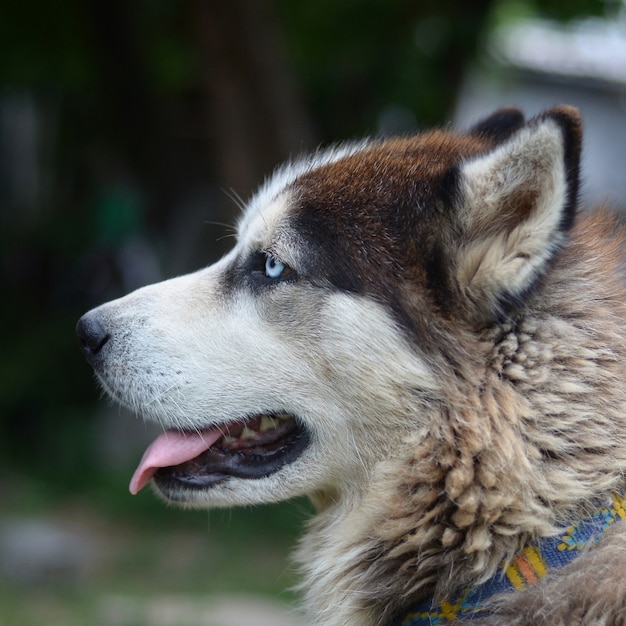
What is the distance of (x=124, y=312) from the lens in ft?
10.6

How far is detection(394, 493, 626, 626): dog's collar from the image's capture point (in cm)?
262

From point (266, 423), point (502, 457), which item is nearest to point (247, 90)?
point (266, 423)

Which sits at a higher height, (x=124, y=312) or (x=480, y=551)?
(x=124, y=312)

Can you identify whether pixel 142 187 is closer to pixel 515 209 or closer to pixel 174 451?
pixel 174 451

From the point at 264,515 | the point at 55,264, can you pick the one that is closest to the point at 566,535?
the point at 264,515

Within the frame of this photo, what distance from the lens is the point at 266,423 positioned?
319 centimetres

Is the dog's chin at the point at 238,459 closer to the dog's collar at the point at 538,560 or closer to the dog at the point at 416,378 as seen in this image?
the dog at the point at 416,378

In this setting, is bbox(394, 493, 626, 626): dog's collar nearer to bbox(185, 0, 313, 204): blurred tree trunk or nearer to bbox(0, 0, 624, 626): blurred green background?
bbox(0, 0, 624, 626): blurred green background

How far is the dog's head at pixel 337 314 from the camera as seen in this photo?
2744 millimetres

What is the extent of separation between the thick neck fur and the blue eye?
2.25 ft

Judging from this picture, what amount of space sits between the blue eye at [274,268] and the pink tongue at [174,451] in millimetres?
599

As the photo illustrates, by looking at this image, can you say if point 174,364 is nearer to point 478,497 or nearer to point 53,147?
point 478,497

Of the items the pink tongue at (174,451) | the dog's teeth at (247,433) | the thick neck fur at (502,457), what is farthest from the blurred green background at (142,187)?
the thick neck fur at (502,457)

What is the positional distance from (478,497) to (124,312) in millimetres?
1447
